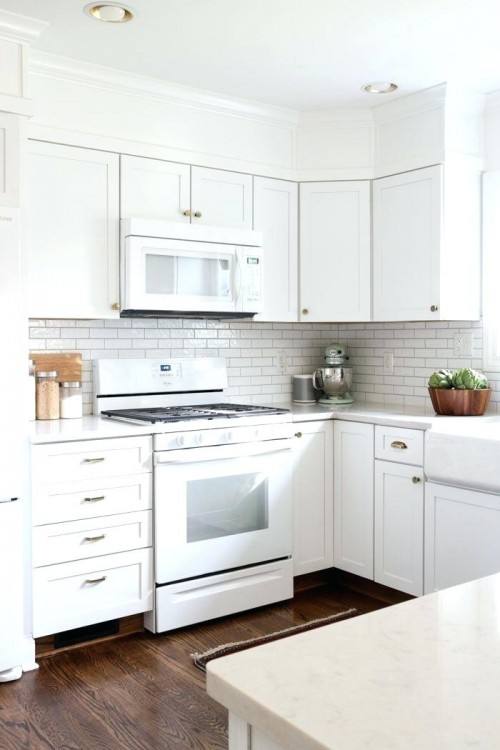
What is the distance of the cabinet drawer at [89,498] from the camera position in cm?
303

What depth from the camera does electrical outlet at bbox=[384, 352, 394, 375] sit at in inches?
175

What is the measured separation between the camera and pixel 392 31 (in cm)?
306

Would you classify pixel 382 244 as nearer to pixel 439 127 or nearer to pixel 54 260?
pixel 439 127

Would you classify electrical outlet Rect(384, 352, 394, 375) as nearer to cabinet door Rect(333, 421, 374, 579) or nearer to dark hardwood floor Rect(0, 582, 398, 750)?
cabinet door Rect(333, 421, 374, 579)

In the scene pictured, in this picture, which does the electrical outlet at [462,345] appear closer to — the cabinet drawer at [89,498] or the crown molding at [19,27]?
the cabinet drawer at [89,498]

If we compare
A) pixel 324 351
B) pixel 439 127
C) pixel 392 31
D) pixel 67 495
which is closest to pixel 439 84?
pixel 439 127

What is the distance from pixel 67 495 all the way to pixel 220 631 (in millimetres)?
949

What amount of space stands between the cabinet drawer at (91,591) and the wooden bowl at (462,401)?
5.28ft

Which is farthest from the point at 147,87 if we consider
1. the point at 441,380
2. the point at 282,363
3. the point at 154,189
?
the point at 441,380

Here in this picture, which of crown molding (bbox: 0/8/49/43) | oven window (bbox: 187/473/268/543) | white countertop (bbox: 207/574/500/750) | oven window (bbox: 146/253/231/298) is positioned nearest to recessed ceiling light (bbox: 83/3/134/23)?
crown molding (bbox: 0/8/49/43)

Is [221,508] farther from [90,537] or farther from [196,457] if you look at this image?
[90,537]

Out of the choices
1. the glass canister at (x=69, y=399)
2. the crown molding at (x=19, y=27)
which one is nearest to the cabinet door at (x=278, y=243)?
the glass canister at (x=69, y=399)

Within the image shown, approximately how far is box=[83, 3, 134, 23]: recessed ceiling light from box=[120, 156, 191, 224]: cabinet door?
0.74 m

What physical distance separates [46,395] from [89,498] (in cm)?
61
